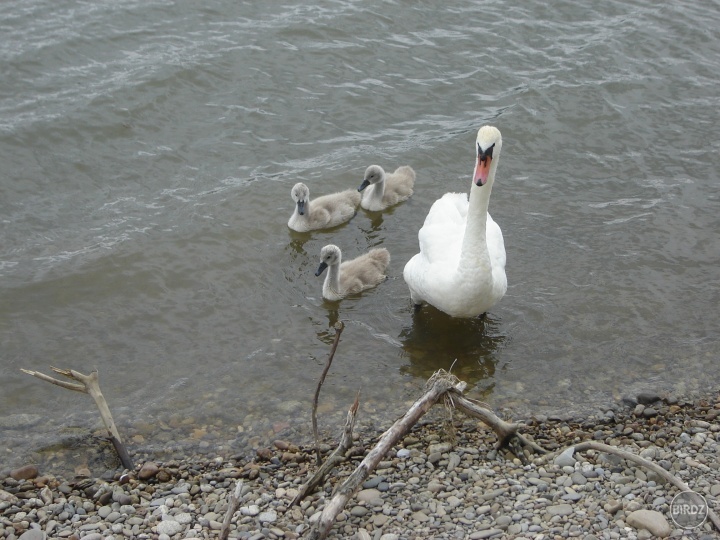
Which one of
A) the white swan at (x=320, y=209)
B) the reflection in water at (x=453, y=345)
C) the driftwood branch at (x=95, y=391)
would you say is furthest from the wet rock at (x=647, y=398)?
the white swan at (x=320, y=209)

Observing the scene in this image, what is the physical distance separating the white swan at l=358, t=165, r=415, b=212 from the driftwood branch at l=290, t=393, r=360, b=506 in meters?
5.24

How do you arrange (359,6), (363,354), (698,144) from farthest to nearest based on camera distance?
(359,6) → (698,144) → (363,354)

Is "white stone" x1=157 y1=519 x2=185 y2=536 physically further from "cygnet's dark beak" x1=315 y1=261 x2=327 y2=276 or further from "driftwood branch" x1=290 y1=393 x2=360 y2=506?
"cygnet's dark beak" x1=315 y1=261 x2=327 y2=276

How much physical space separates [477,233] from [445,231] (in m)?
0.73

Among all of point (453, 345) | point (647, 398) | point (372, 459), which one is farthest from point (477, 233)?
point (372, 459)

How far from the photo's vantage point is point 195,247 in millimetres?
9328

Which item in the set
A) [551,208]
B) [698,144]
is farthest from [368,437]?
[698,144]

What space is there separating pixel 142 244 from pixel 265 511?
4.59 m

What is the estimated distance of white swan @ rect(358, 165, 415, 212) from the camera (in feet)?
33.7

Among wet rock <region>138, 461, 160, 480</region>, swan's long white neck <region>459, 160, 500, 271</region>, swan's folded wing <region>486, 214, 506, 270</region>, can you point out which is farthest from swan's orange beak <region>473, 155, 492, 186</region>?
wet rock <region>138, 461, 160, 480</region>

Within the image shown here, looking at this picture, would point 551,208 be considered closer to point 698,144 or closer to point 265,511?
point 698,144

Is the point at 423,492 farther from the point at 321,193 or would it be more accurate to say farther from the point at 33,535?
the point at 321,193

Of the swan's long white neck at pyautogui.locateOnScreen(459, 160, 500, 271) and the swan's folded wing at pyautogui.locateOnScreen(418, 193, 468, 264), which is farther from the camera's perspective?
the swan's folded wing at pyautogui.locateOnScreen(418, 193, 468, 264)

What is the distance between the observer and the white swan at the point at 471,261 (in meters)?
7.26
